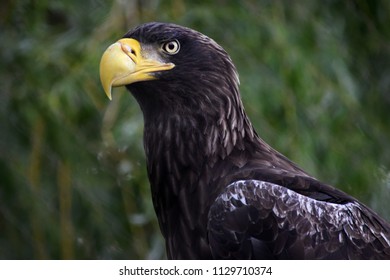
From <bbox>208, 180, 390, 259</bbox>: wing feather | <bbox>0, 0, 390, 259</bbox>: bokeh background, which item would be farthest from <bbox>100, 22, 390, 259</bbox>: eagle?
<bbox>0, 0, 390, 259</bbox>: bokeh background

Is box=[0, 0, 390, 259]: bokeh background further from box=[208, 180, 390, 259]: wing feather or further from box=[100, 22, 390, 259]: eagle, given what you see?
box=[208, 180, 390, 259]: wing feather

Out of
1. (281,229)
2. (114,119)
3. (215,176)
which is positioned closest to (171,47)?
(215,176)

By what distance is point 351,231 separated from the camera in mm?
4715

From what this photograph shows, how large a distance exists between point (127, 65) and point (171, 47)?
0.24 meters

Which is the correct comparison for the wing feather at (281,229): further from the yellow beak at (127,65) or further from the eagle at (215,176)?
the yellow beak at (127,65)

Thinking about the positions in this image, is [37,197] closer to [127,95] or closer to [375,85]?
[127,95]

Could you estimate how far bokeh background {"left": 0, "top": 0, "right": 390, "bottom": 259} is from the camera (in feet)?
21.5

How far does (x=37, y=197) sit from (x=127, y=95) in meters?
0.79

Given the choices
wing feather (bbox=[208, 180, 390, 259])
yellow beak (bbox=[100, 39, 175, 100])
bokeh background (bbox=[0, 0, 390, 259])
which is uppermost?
yellow beak (bbox=[100, 39, 175, 100])

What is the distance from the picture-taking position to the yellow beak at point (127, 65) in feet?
16.2

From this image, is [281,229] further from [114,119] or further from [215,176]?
[114,119]

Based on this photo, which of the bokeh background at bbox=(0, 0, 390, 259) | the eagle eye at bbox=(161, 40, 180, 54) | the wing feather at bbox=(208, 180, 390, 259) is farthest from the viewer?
the bokeh background at bbox=(0, 0, 390, 259)

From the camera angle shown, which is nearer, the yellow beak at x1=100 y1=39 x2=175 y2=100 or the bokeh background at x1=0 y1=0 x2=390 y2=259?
the yellow beak at x1=100 y1=39 x2=175 y2=100

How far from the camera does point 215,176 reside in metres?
4.94
